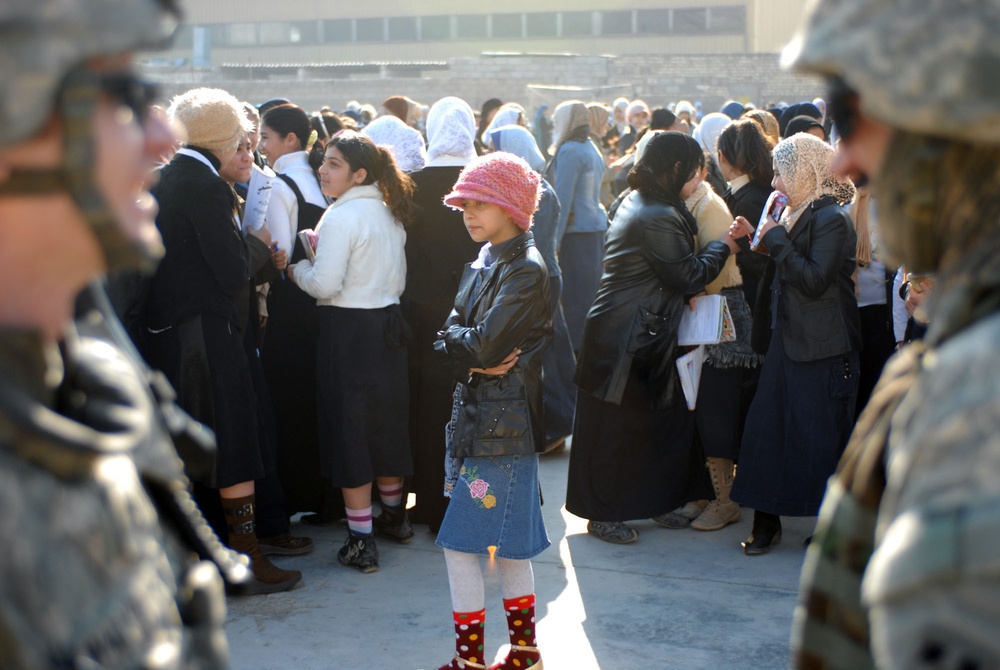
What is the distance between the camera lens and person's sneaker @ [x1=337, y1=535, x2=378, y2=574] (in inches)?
192

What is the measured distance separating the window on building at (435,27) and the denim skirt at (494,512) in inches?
Result: 2117

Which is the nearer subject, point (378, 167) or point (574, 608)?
point (574, 608)

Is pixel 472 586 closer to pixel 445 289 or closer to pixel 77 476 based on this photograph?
pixel 445 289

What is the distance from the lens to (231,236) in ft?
14.0

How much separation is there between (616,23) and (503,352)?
53203 millimetres

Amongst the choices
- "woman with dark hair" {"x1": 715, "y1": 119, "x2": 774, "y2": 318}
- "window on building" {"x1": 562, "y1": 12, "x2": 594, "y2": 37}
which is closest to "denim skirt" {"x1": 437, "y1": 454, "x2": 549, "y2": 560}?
"woman with dark hair" {"x1": 715, "y1": 119, "x2": 774, "y2": 318}

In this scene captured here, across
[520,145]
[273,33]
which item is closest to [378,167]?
[520,145]

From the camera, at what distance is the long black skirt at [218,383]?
4.29m

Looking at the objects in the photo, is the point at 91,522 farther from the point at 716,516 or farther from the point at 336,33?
the point at 336,33

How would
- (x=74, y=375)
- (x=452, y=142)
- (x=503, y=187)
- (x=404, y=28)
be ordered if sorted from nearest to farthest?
(x=74, y=375) < (x=503, y=187) < (x=452, y=142) < (x=404, y=28)

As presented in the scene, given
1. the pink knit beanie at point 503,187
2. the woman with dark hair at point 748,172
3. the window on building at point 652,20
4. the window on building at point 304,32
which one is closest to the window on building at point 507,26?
the window on building at point 652,20

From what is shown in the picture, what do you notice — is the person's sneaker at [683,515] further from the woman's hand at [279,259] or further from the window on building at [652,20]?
the window on building at [652,20]

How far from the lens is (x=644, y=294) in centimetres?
496

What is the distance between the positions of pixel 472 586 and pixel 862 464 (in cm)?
240
